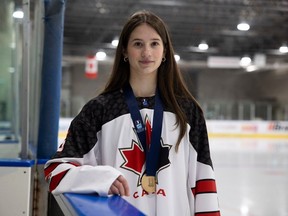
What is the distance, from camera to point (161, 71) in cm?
131

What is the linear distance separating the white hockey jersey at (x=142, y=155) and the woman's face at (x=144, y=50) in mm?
88

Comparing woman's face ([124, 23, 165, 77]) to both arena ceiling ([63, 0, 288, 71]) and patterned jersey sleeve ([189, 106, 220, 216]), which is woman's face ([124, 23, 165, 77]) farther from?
arena ceiling ([63, 0, 288, 71])

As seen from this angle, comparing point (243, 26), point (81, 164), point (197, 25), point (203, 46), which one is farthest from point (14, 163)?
point (203, 46)

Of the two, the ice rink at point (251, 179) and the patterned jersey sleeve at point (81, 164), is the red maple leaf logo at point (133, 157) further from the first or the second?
the ice rink at point (251, 179)

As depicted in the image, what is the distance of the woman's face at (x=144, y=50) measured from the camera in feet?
4.07

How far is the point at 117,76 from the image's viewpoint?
4.25 feet

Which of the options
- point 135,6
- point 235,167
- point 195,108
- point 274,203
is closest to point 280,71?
point 135,6

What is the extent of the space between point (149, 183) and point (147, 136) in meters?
0.13

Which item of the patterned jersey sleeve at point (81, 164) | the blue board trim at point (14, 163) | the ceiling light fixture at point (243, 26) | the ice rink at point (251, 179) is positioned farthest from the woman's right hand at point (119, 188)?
the ceiling light fixture at point (243, 26)

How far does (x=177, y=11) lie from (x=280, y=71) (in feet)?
31.7

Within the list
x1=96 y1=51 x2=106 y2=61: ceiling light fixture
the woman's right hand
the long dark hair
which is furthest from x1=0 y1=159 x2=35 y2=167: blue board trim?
x1=96 y1=51 x2=106 y2=61: ceiling light fixture

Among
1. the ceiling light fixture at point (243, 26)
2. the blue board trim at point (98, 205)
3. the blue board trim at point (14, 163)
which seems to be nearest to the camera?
the blue board trim at point (98, 205)

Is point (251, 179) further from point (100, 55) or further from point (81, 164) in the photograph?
point (100, 55)

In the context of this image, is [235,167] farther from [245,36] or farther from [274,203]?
[245,36]
